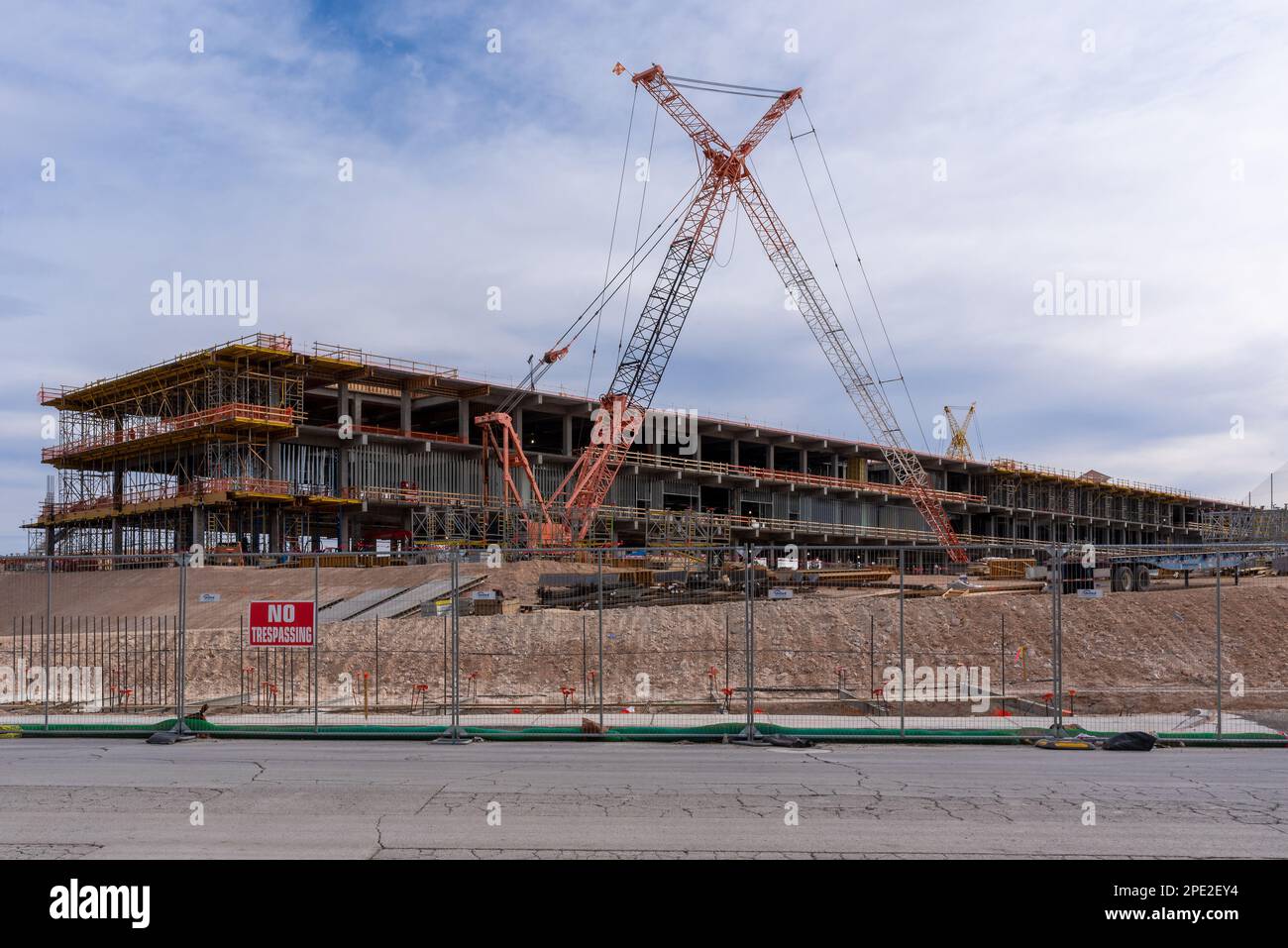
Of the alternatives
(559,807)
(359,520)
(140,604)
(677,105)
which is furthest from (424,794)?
(677,105)

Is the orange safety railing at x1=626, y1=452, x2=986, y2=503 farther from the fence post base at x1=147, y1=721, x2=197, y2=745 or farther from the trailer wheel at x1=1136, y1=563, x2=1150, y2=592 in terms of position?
the fence post base at x1=147, y1=721, x2=197, y2=745

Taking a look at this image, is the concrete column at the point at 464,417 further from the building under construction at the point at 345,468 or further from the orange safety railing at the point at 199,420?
the orange safety railing at the point at 199,420

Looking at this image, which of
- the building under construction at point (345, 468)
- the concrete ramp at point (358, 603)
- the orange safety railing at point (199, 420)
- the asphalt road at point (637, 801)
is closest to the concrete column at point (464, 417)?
the building under construction at point (345, 468)

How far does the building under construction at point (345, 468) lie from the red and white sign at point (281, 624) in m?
38.8

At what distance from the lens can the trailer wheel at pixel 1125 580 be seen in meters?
35.0

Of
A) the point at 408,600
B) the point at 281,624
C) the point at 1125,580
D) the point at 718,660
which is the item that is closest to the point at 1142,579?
the point at 1125,580

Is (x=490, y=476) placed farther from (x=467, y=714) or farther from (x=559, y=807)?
(x=559, y=807)

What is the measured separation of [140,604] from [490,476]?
95.9ft

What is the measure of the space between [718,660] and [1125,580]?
18.1m

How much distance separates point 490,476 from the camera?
211ft

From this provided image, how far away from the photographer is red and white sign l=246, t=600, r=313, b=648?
16.0 meters

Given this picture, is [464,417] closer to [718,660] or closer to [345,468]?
[345,468]

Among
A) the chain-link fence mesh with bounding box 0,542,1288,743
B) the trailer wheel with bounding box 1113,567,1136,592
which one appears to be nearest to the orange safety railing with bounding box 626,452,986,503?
the trailer wheel with bounding box 1113,567,1136,592

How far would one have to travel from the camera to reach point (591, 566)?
40031 millimetres
